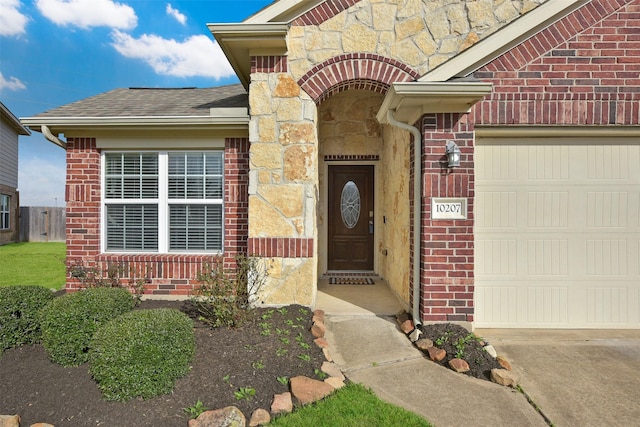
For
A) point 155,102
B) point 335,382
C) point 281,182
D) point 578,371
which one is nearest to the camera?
point 335,382

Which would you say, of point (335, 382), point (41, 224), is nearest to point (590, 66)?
point (335, 382)

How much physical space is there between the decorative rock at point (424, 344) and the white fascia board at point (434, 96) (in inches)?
106

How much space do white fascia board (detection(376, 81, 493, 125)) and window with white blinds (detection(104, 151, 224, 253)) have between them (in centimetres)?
282

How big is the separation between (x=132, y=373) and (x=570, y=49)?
5742mm

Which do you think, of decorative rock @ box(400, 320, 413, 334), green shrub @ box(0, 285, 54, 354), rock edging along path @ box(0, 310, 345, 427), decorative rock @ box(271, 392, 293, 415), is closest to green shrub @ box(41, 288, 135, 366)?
green shrub @ box(0, 285, 54, 354)

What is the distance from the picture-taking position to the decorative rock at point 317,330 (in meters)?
3.93

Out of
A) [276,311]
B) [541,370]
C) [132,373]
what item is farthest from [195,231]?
[541,370]

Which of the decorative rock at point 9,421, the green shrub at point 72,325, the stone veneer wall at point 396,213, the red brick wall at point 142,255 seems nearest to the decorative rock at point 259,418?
the decorative rock at point 9,421

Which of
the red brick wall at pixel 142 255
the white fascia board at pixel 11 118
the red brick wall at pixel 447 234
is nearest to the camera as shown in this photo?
the red brick wall at pixel 447 234

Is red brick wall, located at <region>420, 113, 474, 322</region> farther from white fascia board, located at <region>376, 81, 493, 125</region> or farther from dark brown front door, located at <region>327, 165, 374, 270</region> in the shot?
dark brown front door, located at <region>327, 165, 374, 270</region>

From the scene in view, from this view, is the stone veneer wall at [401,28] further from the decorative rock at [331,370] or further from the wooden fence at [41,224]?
the wooden fence at [41,224]

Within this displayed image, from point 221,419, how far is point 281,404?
472 mm

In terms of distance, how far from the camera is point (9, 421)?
96.3 inches

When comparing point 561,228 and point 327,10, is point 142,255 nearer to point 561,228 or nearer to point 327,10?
point 327,10
